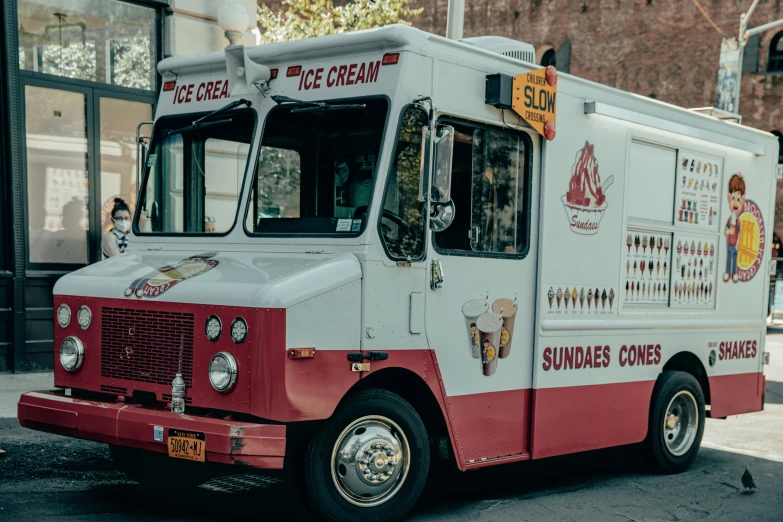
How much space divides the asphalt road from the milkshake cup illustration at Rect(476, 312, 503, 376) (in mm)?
940

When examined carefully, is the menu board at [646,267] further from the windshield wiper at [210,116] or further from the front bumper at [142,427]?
the front bumper at [142,427]

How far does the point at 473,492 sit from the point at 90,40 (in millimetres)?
7934

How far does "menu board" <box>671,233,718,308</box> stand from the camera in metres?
8.01

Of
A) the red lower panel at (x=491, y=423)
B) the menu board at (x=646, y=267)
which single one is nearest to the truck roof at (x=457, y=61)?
the menu board at (x=646, y=267)

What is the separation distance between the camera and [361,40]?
231 inches

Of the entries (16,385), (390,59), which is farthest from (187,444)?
(16,385)

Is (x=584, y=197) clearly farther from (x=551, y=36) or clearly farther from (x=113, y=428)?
(x=551, y=36)

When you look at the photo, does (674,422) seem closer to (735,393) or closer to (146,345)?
(735,393)

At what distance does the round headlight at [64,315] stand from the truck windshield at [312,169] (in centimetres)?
122

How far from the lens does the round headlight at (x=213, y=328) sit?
5312 mm

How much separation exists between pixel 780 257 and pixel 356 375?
31305 millimetres

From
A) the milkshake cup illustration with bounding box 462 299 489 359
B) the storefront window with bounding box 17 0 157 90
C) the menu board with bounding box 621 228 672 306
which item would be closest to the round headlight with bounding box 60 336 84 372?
the milkshake cup illustration with bounding box 462 299 489 359

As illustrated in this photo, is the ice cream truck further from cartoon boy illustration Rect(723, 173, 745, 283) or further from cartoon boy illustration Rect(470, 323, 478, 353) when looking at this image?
cartoon boy illustration Rect(723, 173, 745, 283)

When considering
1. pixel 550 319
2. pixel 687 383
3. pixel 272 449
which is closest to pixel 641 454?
pixel 687 383
